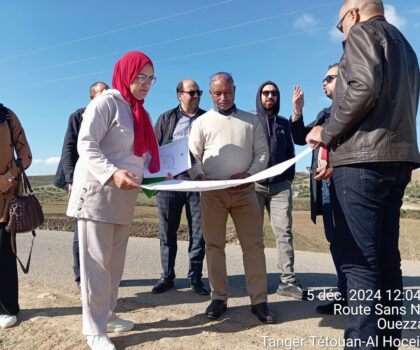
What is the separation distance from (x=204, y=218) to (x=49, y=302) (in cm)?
203

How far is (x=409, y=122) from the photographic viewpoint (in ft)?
8.43

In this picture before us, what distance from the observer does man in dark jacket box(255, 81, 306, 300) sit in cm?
480

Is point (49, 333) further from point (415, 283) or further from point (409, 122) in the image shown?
point (415, 283)

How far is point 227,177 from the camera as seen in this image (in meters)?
4.02

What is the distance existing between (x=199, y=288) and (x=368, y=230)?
281 cm

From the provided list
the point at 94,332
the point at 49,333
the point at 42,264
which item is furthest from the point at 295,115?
the point at 42,264

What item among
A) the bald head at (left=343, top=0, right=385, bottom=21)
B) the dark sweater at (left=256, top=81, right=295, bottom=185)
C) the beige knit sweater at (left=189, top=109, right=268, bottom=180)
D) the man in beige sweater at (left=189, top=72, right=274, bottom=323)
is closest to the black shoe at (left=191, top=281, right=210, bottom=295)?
the man in beige sweater at (left=189, top=72, right=274, bottom=323)

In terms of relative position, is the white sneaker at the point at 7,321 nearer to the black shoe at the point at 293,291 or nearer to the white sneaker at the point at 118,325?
the white sneaker at the point at 118,325

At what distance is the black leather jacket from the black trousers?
3.27 m

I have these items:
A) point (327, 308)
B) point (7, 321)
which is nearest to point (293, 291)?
point (327, 308)

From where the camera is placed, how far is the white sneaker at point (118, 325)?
3.62 m

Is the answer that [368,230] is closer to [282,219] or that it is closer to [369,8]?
[369,8]

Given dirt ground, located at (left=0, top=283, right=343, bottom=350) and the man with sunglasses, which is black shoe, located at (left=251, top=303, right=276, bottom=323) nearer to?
dirt ground, located at (left=0, top=283, right=343, bottom=350)

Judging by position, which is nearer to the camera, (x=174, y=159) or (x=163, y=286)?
(x=174, y=159)
